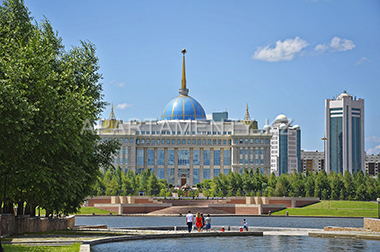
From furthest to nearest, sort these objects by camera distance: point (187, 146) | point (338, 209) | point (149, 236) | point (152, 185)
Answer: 1. point (187, 146)
2. point (152, 185)
3. point (338, 209)
4. point (149, 236)

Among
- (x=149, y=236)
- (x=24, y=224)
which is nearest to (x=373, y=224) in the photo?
(x=149, y=236)

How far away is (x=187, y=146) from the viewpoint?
445ft

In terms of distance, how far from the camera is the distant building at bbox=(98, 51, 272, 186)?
134 meters

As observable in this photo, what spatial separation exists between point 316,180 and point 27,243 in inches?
3071

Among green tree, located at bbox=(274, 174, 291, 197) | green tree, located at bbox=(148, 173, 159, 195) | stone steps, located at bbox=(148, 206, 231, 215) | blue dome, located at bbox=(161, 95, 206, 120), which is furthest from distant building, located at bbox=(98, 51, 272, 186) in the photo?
stone steps, located at bbox=(148, 206, 231, 215)

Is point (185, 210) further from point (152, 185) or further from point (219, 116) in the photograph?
point (219, 116)

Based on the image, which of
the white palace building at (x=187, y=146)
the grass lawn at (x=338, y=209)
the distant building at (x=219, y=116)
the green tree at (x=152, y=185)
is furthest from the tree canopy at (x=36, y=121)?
the distant building at (x=219, y=116)

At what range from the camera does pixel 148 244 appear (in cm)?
2838

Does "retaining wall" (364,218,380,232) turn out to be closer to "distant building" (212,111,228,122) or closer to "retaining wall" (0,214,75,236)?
"retaining wall" (0,214,75,236)

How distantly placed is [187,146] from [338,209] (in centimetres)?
5603

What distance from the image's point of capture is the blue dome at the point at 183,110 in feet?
450

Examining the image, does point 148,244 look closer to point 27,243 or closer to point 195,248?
point 195,248

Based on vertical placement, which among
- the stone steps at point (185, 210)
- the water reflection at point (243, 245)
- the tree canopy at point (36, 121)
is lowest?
the stone steps at point (185, 210)

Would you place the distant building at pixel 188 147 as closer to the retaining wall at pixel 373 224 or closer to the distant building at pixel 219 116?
the distant building at pixel 219 116
